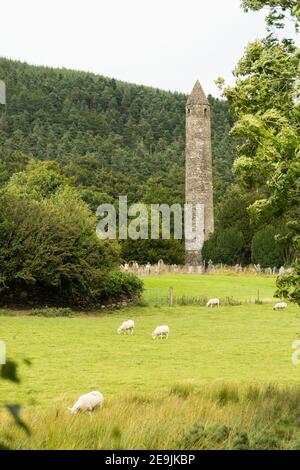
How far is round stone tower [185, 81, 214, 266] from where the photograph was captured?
75.7 metres

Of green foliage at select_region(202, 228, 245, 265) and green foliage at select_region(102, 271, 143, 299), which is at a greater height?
green foliage at select_region(202, 228, 245, 265)

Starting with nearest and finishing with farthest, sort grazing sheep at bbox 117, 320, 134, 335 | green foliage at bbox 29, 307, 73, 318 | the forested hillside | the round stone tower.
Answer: grazing sheep at bbox 117, 320, 134, 335 < green foliage at bbox 29, 307, 73, 318 < the round stone tower < the forested hillside

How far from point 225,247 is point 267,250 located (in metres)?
6.59

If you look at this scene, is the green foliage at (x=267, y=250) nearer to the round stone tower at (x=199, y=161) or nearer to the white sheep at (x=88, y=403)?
the round stone tower at (x=199, y=161)

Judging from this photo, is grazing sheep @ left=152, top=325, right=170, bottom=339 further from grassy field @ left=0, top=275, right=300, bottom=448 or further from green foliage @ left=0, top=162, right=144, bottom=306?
green foliage @ left=0, top=162, right=144, bottom=306

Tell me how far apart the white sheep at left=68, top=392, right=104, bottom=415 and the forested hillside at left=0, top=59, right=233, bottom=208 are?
71.7m

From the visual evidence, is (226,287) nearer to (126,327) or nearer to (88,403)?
(126,327)

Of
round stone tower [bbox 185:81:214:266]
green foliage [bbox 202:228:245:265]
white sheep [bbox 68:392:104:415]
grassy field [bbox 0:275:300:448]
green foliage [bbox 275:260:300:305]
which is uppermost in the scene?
round stone tower [bbox 185:81:214:266]

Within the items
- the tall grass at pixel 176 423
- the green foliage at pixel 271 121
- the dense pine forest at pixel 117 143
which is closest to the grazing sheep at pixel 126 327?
the tall grass at pixel 176 423

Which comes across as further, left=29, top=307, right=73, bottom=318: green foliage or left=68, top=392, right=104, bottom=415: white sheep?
left=29, top=307, right=73, bottom=318: green foliage

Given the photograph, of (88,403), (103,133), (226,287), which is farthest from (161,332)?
(103,133)

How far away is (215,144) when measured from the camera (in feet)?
419

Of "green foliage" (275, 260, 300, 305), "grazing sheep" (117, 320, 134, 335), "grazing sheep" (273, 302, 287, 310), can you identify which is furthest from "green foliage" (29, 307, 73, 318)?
"green foliage" (275, 260, 300, 305)

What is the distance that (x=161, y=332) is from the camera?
23219mm
